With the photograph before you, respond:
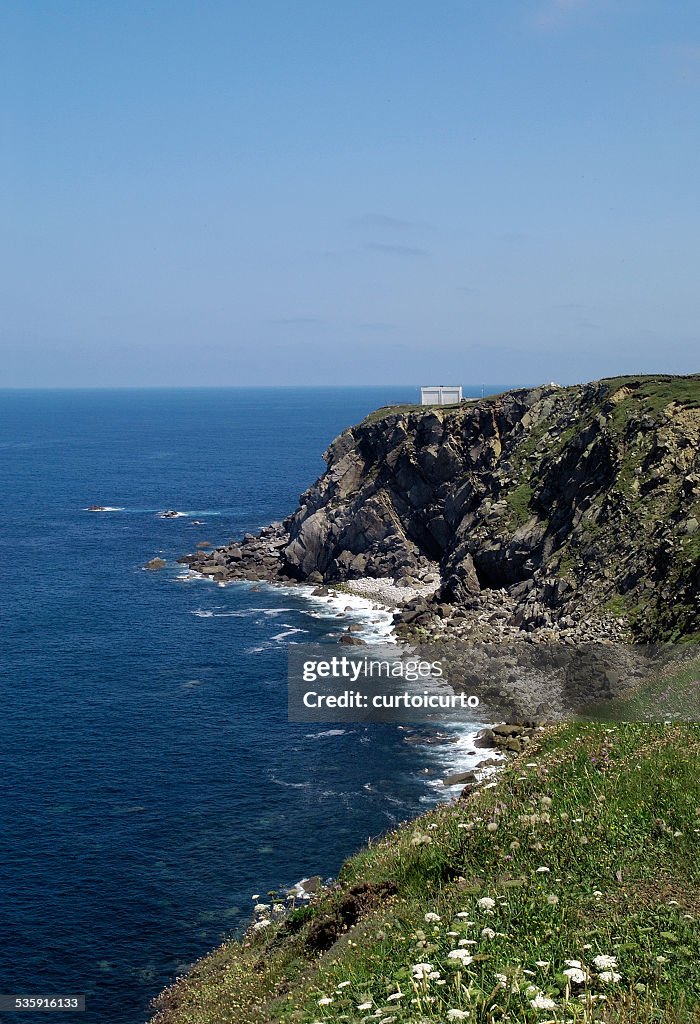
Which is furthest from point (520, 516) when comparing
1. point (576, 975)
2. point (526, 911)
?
point (576, 975)

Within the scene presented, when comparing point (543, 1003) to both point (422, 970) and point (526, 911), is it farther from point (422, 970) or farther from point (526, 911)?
point (526, 911)

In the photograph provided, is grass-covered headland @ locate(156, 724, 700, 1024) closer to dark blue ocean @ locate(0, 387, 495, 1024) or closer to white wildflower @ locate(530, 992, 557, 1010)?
white wildflower @ locate(530, 992, 557, 1010)

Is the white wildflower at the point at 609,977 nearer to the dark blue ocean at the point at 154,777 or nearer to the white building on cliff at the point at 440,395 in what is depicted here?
the dark blue ocean at the point at 154,777

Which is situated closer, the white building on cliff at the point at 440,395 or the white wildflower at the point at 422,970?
the white wildflower at the point at 422,970

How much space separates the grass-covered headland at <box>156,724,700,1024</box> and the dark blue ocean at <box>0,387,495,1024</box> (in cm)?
1530

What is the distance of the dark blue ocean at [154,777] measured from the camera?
124ft

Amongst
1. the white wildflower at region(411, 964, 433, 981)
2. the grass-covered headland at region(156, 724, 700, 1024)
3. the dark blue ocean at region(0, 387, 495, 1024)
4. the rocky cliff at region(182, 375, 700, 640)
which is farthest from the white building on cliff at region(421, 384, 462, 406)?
the white wildflower at region(411, 964, 433, 981)

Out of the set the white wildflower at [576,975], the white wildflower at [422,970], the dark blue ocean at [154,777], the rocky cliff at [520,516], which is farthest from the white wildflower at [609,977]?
the rocky cliff at [520,516]

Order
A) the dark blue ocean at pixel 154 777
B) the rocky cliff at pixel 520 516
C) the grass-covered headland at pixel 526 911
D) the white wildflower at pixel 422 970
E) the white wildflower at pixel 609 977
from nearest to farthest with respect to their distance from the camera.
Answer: the white wildflower at pixel 609 977
the grass-covered headland at pixel 526 911
the white wildflower at pixel 422 970
the dark blue ocean at pixel 154 777
the rocky cliff at pixel 520 516

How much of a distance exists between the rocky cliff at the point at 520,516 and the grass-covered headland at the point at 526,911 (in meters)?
41.4

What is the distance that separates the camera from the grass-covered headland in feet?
35.0

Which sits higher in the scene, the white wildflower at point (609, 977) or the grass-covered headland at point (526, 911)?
the white wildflower at point (609, 977)

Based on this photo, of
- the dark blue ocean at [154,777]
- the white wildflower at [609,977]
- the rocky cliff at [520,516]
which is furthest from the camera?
the rocky cliff at [520,516]

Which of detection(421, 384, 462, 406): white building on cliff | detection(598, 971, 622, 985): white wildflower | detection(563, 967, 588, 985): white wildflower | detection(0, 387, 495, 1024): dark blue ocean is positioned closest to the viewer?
detection(563, 967, 588, 985): white wildflower
